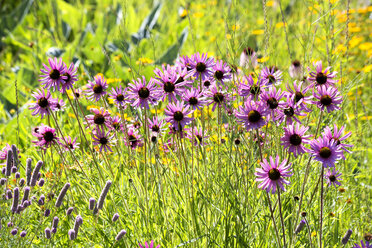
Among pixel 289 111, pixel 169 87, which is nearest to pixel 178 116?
pixel 169 87

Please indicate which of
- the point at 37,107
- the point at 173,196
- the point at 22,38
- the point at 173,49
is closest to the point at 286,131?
the point at 173,196

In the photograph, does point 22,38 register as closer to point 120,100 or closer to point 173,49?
point 173,49

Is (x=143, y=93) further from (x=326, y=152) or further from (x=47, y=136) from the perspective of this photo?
(x=326, y=152)

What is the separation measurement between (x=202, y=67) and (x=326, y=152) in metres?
0.55

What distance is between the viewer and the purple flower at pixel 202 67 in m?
1.49

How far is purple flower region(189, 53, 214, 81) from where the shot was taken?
149 centimetres

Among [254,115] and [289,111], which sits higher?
[289,111]

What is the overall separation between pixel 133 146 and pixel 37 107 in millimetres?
406

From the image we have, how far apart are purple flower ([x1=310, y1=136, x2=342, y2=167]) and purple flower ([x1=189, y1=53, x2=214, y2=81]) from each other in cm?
50

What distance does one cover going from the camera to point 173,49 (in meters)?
3.37

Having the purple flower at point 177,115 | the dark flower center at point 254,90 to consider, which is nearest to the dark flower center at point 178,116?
the purple flower at point 177,115

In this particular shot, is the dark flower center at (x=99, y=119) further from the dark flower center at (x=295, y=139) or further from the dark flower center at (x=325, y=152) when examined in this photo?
the dark flower center at (x=325, y=152)

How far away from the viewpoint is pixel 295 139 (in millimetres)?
1221

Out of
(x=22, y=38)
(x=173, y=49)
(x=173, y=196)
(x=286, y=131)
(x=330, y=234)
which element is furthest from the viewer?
(x=22, y=38)
